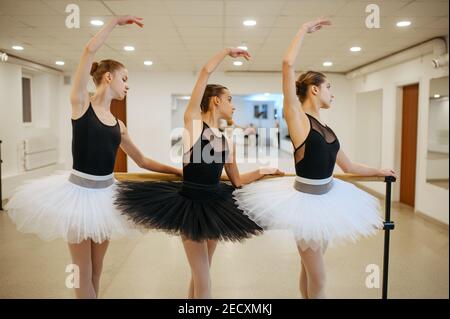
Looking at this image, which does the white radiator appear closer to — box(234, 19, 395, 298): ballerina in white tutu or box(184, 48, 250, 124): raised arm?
box(184, 48, 250, 124): raised arm

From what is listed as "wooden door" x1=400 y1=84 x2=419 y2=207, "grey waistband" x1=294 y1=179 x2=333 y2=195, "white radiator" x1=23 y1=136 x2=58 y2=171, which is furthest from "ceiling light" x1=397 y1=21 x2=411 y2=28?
"white radiator" x1=23 y1=136 x2=58 y2=171

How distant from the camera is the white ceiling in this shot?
11.4 ft

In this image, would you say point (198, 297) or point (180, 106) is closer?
point (198, 297)

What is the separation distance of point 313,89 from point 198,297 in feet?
3.55

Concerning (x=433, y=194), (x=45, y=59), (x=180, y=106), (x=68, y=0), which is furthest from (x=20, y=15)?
(x=180, y=106)

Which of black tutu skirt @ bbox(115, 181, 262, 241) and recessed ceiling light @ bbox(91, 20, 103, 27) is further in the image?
recessed ceiling light @ bbox(91, 20, 103, 27)

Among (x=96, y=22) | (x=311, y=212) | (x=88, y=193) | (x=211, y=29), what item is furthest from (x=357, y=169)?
(x=96, y=22)

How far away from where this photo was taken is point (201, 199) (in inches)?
73.7

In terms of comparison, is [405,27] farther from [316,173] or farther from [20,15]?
[20,15]

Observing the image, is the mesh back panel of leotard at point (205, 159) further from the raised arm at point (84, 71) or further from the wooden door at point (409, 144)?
the wooden door at point (409, 144)

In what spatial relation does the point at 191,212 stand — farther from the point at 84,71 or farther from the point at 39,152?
the point at 39,152

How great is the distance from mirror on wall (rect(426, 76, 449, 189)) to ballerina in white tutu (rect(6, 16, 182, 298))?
443 centimetres
